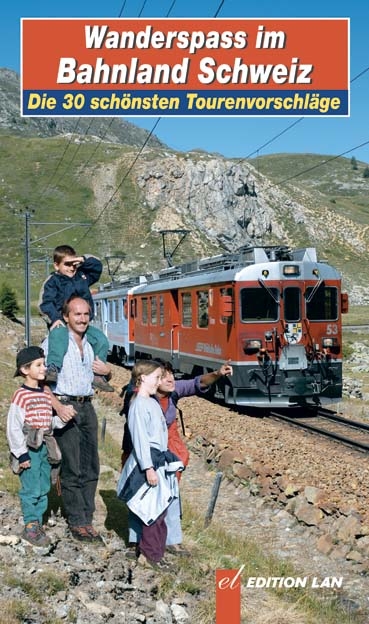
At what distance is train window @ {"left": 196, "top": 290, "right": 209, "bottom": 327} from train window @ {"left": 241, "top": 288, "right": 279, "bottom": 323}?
1914mm

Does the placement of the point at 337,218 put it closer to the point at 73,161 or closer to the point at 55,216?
the point at 73,161

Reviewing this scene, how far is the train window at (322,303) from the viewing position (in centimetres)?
1684

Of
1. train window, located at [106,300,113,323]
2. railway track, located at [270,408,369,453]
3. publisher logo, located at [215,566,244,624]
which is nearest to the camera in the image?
publisher logo, located at [215,566,244,624]

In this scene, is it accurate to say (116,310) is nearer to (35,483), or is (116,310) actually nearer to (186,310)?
(186,310)

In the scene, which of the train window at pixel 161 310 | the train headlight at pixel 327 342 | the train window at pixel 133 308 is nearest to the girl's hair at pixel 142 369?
the train headlight at pixel 327 342

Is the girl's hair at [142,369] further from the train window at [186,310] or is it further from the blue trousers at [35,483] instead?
the train window at [186,310]

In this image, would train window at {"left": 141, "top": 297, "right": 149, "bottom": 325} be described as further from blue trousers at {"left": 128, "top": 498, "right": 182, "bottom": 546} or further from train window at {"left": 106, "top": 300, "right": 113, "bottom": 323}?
blue trousers at {"left": 128, "top": 498, "right": 182, "bottom": 546}

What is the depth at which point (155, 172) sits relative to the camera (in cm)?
10588

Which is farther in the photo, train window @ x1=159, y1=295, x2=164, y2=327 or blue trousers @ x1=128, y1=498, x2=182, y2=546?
train window @ x1=159, y1=295, x2=164, y2=327

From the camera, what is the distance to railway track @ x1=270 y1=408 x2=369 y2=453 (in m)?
13.8

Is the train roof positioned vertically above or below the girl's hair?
above

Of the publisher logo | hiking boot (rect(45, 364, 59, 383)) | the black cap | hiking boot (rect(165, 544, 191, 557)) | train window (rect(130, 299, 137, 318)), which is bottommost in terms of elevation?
hiking boot (rect(165, 544, 191, 557))

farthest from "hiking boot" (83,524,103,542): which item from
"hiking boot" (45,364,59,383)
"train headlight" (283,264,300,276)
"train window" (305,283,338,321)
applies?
"train window" (305,283,338,321)

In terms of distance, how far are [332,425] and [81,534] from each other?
1015 cm
